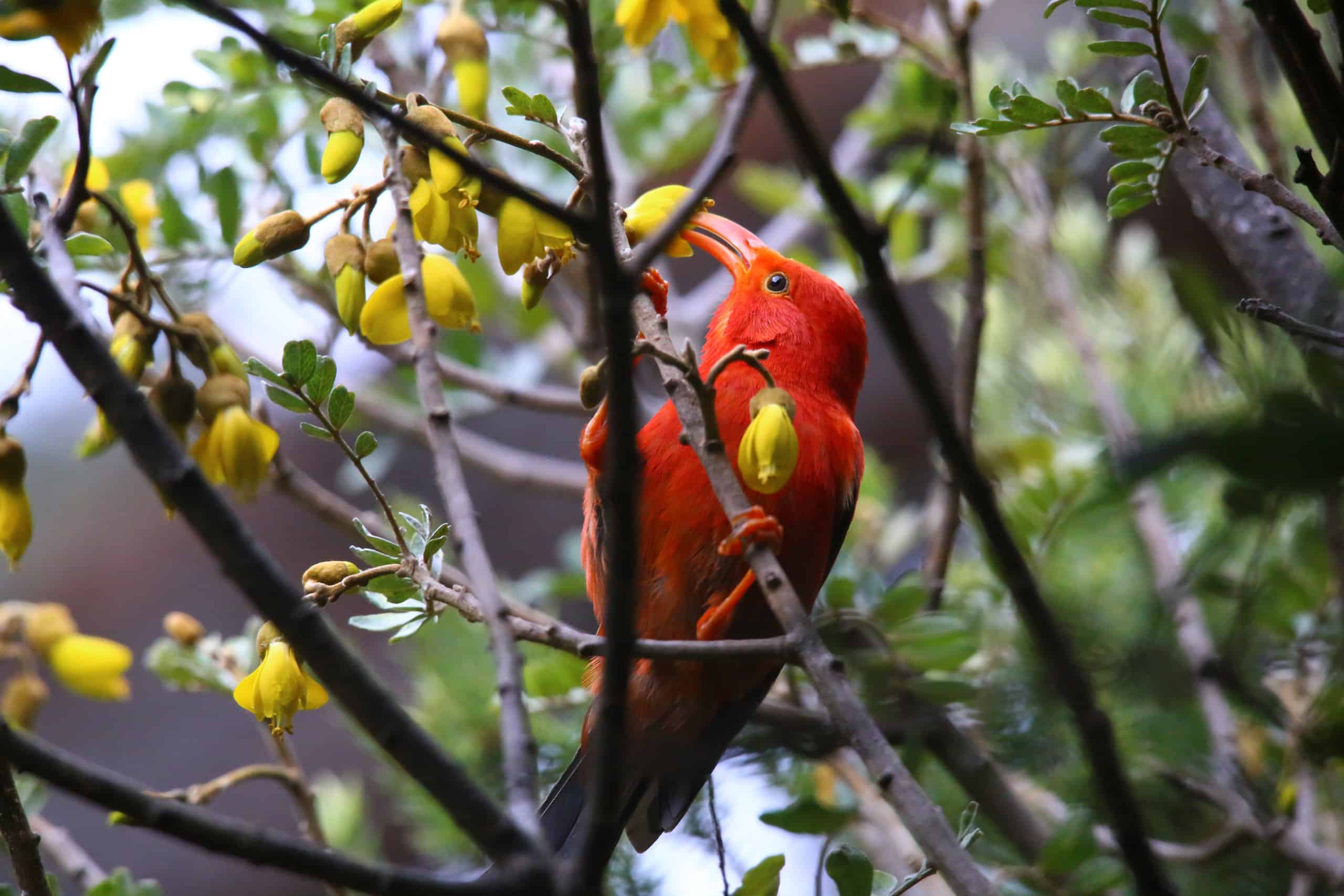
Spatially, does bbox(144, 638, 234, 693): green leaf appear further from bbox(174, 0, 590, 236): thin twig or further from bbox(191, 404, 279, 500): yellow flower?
bbox(174, 0, 590, 236): thin twig

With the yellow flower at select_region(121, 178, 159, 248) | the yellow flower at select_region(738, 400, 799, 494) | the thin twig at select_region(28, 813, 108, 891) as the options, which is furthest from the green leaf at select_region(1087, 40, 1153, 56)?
the thin twig at select_region(28, 813, 108, 891)

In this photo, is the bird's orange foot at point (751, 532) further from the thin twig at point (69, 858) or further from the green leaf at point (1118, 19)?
the thin twig at point (69, 858)

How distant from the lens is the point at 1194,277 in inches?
46.9

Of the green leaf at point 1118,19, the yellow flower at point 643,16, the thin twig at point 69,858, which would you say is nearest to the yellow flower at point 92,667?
the thin twig at point 69,858

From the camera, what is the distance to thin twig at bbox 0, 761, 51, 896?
1.28 meters

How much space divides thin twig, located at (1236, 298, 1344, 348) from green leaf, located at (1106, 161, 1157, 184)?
0.86 feet

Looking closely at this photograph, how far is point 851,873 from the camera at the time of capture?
4.65 ft

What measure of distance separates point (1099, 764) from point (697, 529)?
3.98 ft

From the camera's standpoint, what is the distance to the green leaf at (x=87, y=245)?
1.45 metres

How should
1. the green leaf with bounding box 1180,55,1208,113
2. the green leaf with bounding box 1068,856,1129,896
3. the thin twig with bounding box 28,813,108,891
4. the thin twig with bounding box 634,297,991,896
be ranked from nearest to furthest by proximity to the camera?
the thin twig with bounding box 634,297,991,896 < the green leaf with bounding box 1180,55,1208,113 < the green leaf with bounding box 1068,856,1129,896 < the thin twig with bounding box 28,813,108,891

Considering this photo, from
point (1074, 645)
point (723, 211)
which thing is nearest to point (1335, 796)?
point (1074, 645)

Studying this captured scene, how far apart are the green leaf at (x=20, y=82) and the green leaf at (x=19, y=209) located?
0.17 meters

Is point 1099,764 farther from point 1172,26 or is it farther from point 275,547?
point 275,547

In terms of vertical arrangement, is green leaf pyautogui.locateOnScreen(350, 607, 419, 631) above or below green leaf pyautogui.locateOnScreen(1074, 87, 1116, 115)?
below
